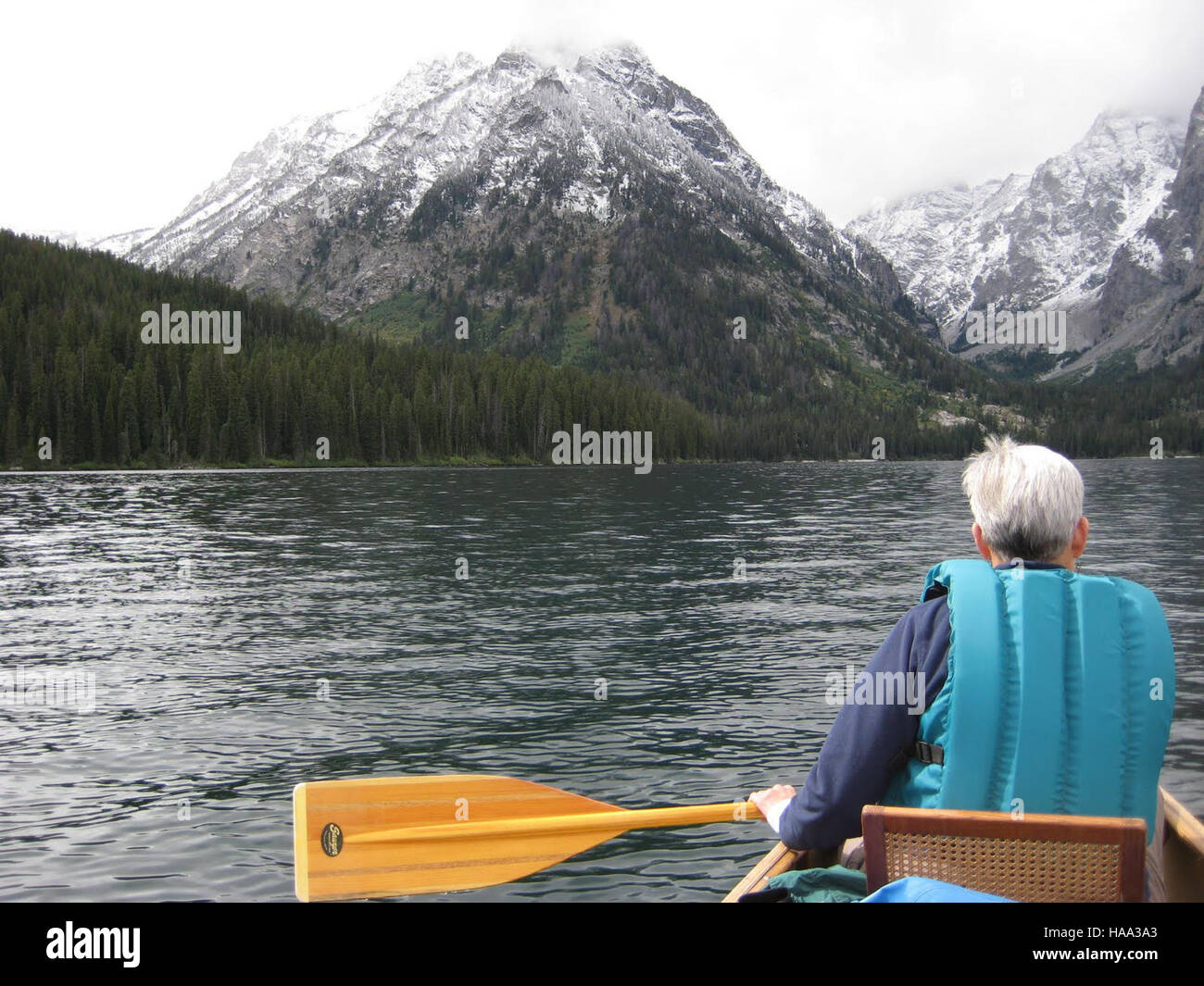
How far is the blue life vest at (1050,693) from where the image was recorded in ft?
19.6

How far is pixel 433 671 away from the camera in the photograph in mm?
23547

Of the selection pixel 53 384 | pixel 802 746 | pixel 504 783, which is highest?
pixel 53 384

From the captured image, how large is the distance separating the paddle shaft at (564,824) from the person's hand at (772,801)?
0.71 m

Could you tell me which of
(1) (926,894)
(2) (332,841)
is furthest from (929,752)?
(2) (332,841)

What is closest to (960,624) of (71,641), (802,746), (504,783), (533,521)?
(504,783)

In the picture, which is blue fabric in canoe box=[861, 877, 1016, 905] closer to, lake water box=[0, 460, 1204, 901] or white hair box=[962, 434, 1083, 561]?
white hair box=[962, 434, 1083, 561]

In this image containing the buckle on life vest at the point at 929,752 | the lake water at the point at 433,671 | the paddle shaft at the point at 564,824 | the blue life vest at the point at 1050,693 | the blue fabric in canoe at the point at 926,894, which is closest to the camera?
the blue fabric in canoe at the point at 926,894

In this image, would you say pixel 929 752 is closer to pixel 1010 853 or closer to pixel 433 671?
pixel 1010 853

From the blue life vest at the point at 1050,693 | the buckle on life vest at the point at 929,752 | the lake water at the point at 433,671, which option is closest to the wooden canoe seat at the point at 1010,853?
the blue life vest at the point at 1050,693

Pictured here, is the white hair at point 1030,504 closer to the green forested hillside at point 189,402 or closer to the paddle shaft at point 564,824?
the paddle shaft at point 564,824

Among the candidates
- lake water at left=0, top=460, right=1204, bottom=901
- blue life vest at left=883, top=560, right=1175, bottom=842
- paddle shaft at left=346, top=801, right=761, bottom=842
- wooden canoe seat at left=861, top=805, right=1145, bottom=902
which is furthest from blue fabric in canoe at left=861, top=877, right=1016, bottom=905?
lake water at left=0, top=460, right=1204, bottom=901

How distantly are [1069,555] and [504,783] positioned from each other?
5819 millimetres

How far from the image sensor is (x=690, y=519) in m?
66.6
